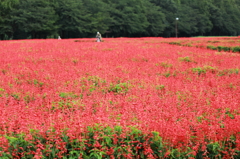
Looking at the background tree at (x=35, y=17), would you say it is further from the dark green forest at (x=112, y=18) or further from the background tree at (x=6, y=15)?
the background tree at (x=6, y=15)

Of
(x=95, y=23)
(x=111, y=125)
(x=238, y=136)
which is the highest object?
(x=95, y=23)

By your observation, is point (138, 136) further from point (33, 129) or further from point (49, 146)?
point (33, 129)

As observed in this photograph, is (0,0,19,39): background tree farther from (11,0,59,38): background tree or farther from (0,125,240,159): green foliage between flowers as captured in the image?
(0,125,240,159): green foliage between flowers

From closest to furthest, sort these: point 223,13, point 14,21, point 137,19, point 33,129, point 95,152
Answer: point 95,152, point 33,129, point 14,21, point 137,19, point 223,13

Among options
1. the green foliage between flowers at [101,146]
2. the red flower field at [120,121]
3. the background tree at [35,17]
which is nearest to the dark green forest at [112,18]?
the background tree at [35,17]

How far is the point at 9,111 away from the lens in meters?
5.18

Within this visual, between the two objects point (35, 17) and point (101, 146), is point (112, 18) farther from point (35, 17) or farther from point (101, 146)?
point (101, 146)

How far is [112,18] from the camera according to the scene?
69.1 metres

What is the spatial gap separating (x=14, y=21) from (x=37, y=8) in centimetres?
555

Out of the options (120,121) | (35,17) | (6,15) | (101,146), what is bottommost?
(101,146)

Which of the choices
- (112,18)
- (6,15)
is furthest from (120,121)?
(112,18)

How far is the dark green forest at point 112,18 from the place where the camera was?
5947 cm

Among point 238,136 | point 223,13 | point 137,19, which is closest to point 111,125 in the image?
point 238,136

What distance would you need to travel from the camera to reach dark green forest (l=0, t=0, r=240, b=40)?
59.5 m
